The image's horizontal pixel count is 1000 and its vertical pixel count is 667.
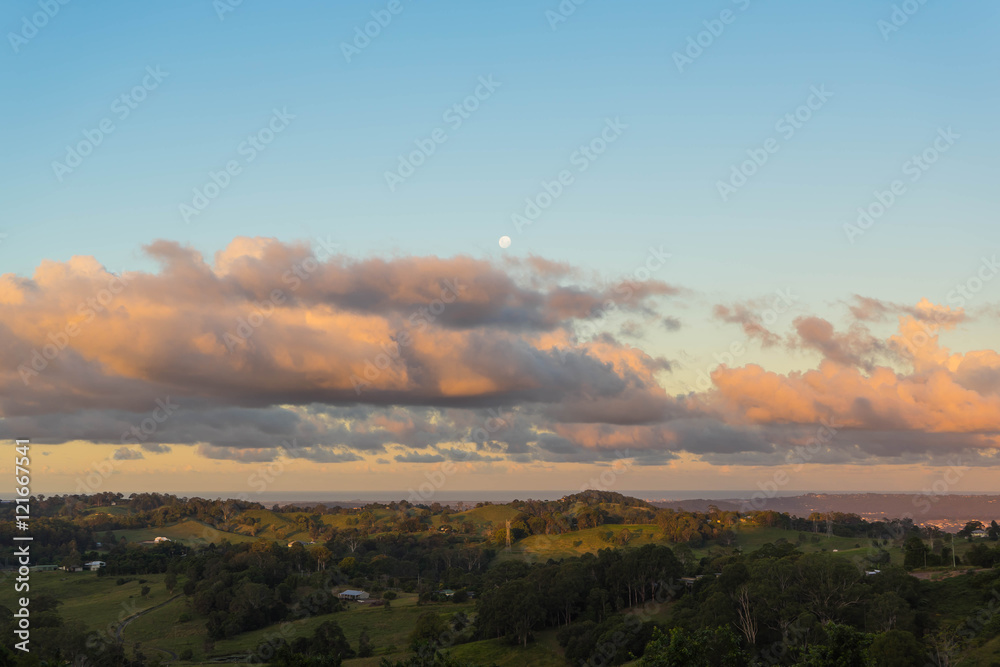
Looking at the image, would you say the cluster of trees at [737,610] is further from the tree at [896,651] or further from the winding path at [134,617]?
the winding path at [134,617]

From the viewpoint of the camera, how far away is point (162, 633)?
442 feet

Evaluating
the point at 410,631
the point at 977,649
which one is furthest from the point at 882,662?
the point at 410,631

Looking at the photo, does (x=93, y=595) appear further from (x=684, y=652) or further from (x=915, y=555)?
(x=915, y=555)

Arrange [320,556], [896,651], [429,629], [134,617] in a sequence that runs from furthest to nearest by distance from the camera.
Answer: [320,556] → [134,617] → [429,629] → [896,651]

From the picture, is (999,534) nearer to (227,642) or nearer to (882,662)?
(882,662)

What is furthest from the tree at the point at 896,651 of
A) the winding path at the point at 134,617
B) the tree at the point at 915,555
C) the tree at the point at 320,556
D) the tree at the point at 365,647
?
the tree at the point at 320,556

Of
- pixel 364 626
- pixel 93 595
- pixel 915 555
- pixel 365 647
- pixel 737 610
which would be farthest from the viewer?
pixel 93 595

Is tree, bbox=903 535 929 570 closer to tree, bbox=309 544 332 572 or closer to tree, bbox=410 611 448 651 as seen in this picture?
tree, bbox=410 611 448 651

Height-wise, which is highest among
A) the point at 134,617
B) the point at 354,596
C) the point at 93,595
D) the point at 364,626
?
the point at 364,626

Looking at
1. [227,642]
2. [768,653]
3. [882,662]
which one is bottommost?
[227,642]

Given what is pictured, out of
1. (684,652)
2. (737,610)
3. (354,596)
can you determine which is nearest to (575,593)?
(737,610)

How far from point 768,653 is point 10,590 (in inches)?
6875

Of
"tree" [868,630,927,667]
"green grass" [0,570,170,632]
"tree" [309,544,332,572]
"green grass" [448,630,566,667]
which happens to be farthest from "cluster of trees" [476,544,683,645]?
"tree" [309,544,332,572]

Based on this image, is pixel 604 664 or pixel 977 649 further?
pixel 604 664
